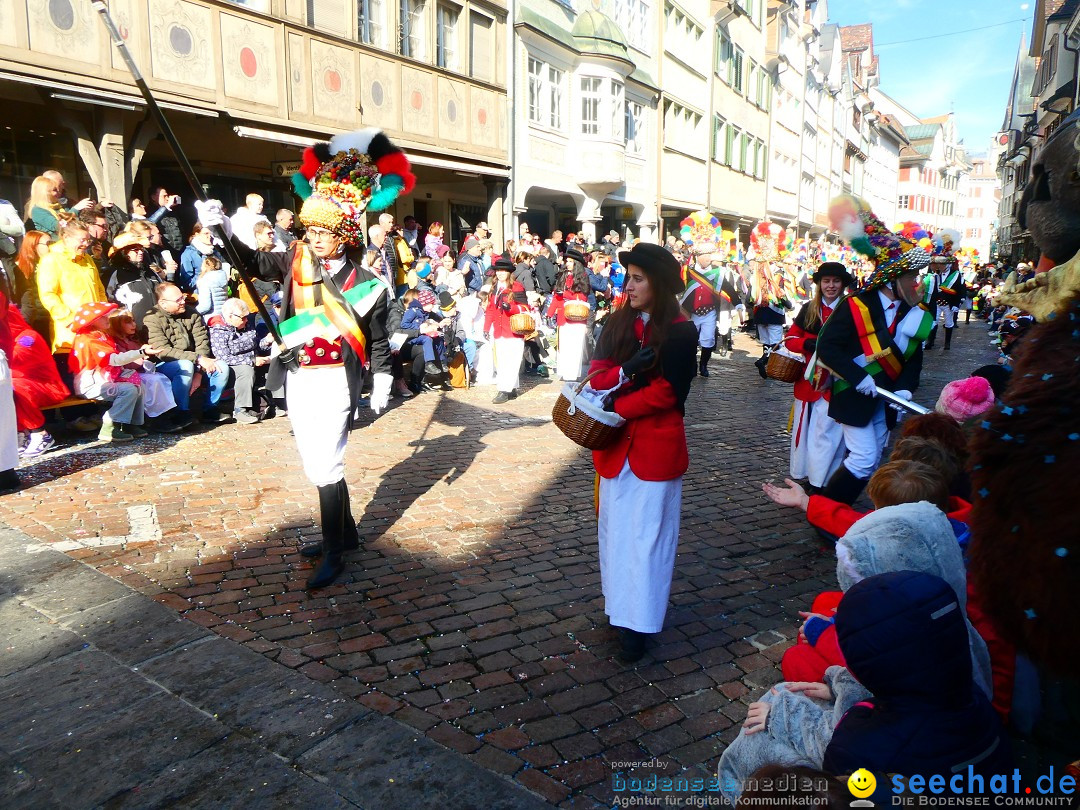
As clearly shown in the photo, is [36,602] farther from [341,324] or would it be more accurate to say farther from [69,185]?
[69,185]

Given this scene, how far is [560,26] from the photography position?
21.0 meters

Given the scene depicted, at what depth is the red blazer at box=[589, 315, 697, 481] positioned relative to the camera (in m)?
3.65

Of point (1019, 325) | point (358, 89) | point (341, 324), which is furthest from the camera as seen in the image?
point (358, 89)

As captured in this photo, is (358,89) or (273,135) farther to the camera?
(358,89)

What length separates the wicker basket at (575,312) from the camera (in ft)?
38.2

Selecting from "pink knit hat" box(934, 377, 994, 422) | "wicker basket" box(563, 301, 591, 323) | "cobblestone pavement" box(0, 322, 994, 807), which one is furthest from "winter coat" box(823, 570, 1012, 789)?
"wicker basket" box(563, 301, 591, 323)

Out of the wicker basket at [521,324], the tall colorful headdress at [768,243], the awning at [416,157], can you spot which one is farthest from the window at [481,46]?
the wicker basket at [521,324]

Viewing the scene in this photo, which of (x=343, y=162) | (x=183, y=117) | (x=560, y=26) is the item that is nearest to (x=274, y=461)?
(x=343, y=162)

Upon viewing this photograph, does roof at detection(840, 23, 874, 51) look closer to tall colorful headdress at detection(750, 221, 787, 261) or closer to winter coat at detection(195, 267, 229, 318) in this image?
tall colorful headdress at detection(750, 221, 787, 261)

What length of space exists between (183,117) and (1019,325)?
11596mm

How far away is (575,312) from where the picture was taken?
38.2 ft

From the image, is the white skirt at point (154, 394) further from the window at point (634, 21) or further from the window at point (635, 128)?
the window at point (634, 21)

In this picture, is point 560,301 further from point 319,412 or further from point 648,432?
point 648,432

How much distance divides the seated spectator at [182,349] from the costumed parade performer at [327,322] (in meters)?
4.32
